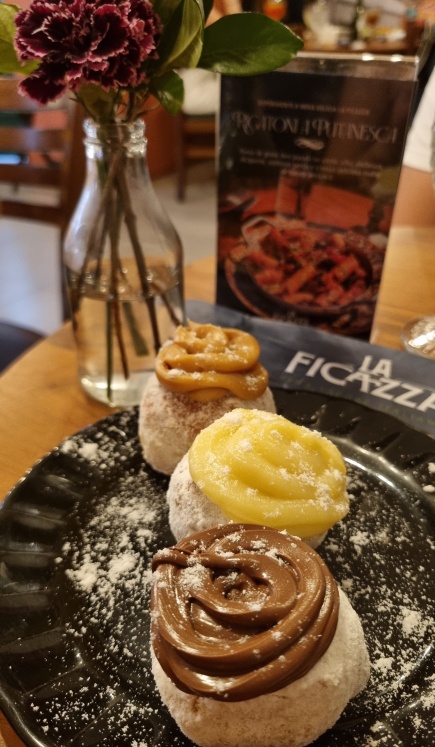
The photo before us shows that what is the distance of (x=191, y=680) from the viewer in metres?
0.60

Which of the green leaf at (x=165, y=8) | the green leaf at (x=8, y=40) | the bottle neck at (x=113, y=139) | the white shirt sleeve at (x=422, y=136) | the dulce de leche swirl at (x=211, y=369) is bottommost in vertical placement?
the dulce de leche swirl at (x=211, y=369)

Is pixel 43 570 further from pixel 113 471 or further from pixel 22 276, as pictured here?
pixel 22 276

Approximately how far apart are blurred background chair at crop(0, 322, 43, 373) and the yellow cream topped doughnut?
0.94 m

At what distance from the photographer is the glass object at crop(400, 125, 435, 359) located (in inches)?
52.2

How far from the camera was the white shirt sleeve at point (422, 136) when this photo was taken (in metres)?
2.10

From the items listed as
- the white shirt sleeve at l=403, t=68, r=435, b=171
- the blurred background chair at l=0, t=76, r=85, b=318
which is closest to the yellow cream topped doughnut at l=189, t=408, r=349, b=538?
the blurred background chair at l=0, t=76, r=85, b=318

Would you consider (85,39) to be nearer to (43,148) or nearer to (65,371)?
(65,371)

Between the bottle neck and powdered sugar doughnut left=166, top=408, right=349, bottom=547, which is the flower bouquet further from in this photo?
powdered sugar doughnut left=166, top=408, right=349, bottom=547

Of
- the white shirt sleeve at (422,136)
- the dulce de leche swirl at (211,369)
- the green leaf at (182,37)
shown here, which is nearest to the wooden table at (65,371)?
the dulce de leche swirl at (211,369)

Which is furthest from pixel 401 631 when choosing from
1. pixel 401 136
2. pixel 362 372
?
pixel 401 136

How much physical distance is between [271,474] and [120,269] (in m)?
0.49

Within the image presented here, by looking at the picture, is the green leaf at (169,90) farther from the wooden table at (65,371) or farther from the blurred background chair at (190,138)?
the blurred background chair at (190,138)

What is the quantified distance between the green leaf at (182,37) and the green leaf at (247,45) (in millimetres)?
78

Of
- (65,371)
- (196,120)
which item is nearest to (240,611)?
A: (65,371)
